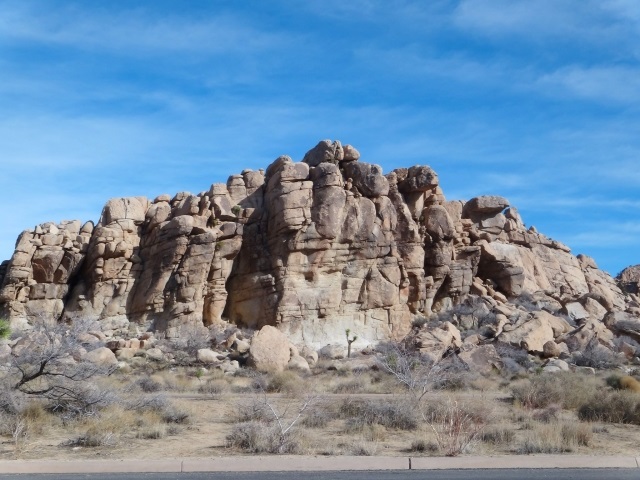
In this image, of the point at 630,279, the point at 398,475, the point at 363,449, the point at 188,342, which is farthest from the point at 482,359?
the point at 630,279

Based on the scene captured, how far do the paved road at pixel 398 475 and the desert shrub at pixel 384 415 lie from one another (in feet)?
16.7

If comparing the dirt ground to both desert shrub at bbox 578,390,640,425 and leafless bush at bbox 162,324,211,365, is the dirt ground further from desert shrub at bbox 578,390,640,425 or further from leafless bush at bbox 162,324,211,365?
leafless bush at bbox 162,324,211,365

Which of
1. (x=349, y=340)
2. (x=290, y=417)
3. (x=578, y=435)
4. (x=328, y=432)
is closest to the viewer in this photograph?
(x=578, y=435)

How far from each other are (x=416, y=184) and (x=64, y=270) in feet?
73.5

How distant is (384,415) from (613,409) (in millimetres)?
6299

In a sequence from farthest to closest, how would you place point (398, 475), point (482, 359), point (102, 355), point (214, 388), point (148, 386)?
point (102, 355) < point (482, 359) < point (214, 388) < point (148, 386) < point (398, 475)

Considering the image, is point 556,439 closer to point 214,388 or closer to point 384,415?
point 384,415

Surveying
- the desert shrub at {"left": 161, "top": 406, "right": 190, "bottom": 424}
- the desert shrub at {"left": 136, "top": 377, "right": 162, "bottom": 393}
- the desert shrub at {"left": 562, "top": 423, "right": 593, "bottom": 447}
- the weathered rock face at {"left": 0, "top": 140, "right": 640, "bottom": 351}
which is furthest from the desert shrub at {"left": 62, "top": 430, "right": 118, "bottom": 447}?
the weathered rock face at {"left": 0, "top": 140, "right": 640, "bottom": 351}

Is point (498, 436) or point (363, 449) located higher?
point (498, 436)

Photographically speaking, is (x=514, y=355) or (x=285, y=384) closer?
(x=285, y=384)

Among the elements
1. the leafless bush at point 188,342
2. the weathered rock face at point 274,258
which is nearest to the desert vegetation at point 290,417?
the leafless bush at point 188,342

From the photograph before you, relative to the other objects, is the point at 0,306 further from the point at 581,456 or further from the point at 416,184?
the point at 581,456

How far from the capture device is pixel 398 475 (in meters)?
13.2

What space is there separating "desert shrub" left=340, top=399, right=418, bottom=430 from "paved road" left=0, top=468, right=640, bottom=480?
5.09 meters
